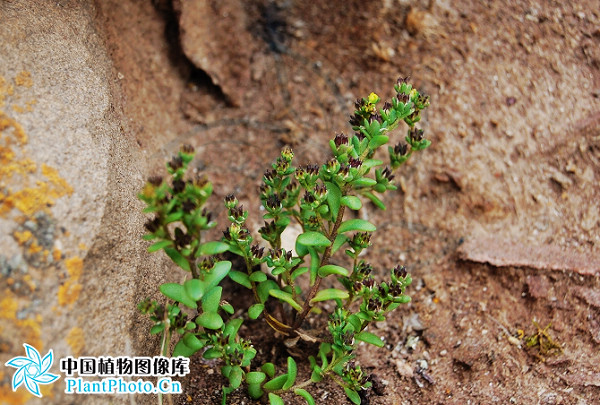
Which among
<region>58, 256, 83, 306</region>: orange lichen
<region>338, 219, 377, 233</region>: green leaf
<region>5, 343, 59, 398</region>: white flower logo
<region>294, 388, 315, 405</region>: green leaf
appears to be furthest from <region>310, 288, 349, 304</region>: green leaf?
<region>5, 343, 59, 398</region>: white flower logo

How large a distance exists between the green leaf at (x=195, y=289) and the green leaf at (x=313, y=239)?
485 millimetres

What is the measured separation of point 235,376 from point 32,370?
808mm

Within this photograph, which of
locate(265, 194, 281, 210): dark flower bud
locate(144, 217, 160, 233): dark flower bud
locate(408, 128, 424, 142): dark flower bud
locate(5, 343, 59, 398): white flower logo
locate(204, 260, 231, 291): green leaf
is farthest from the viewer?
locate(408, 128, 424, 142): dark flower bud

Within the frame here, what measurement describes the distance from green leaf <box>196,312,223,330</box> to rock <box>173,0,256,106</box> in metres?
1.90

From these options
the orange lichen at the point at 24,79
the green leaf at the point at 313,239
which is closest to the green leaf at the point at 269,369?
the green leaf at the point at 313,239

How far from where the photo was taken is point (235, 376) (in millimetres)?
2365

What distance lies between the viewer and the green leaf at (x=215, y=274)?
7.50 feet

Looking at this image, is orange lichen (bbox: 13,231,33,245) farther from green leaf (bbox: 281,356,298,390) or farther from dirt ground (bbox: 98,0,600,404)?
green leaf (bbox: 281,356,298,390)

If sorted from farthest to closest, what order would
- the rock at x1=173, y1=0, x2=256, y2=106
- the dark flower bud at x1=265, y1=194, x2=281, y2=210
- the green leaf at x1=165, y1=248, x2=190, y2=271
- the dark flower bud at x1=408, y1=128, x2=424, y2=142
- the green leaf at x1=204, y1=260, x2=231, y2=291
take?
the rock at x1=173, y1=0, x2=256, y2=106, the dark flower bud at x1=408, y1=128, x2=424, y2=142, the dark flower bud at x1=265, y1=194, x2=281, y2=210, the green leaf at x1=204, y1=260, x2=231, y2=291, the green leaf at x1=165, y1=248, x2=190, y2=271

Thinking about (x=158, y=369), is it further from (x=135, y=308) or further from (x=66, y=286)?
(x=66, y=286)

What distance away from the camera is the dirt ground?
9.02 feet

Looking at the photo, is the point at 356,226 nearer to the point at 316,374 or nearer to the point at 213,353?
the point at 316,374

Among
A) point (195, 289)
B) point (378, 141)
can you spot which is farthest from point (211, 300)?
point (378, 141)

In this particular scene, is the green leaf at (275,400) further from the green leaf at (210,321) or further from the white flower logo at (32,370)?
the white flower logo at (32,370)
